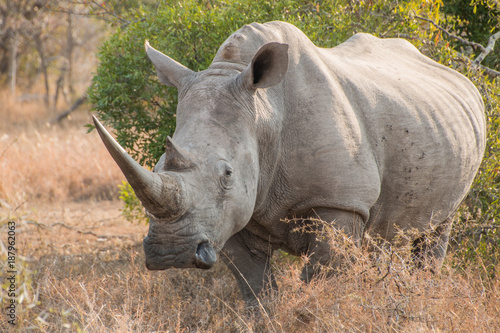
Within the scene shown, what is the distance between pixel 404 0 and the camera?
Answer: 18.7 feet

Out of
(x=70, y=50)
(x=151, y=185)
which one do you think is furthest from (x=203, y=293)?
(x=70, y=50)

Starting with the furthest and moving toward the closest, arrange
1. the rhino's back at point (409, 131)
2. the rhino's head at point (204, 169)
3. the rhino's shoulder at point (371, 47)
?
the rhino's shoulder at point (371, 47)
the rhino's back at point (409, 131)
the rhino's head at point (204, 169)

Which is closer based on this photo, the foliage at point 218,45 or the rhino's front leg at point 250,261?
the rhino's front leg at point 250,261

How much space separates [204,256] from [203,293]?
1.75 metres

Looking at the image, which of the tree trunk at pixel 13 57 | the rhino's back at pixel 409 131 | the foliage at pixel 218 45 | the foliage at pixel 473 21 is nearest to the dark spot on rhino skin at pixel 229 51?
the rhino's back at pixel 409 131

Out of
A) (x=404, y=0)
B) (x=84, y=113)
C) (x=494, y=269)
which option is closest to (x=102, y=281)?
(x=494, y=269)

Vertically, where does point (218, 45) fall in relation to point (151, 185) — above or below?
above

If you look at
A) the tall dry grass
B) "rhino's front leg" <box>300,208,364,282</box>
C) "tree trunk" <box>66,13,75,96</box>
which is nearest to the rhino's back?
"rhino's front leg" <box>300,208,364,282</box>

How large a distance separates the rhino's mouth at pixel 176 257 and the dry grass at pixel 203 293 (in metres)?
0.53

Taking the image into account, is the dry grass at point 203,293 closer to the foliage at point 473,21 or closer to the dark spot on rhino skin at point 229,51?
the dark spot on rhino skin at point 229,51

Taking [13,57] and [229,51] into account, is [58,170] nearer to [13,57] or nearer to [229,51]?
[229,51]

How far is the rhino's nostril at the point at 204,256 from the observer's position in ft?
10.1

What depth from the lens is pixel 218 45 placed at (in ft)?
16.9

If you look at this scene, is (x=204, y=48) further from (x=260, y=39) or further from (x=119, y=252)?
(x=119, y=252)
